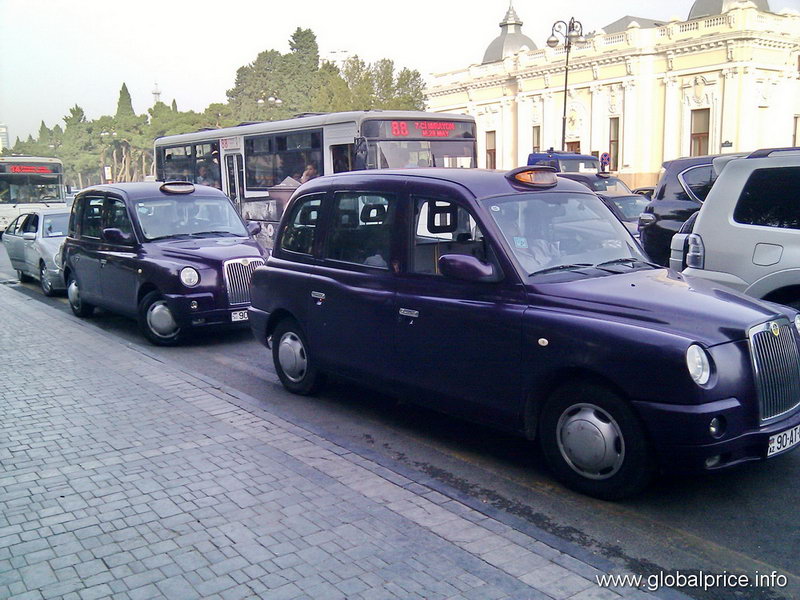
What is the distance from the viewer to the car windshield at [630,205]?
1698cm

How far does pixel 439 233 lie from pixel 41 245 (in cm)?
1180

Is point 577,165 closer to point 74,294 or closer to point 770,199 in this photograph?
point 74,294

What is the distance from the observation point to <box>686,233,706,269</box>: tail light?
7285mm

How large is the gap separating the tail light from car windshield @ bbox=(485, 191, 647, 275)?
1.72 meters

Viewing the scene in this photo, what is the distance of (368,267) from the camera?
6203 millimetres

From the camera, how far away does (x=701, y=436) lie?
13.9 feet

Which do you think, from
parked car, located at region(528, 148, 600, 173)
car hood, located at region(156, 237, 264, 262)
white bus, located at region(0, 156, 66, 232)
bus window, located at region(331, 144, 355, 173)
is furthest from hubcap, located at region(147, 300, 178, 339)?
white bus, located at region(0, 156, 66, 232)

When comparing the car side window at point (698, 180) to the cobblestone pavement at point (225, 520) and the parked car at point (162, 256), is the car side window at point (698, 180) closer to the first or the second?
the parked car at point (162, 256)

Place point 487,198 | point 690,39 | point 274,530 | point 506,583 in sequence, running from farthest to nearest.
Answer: point 690,39, point 487,198, point 274,530, point 506,583

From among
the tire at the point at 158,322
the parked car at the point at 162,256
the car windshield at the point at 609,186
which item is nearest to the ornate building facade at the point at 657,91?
the car windshield at the point at 609,186

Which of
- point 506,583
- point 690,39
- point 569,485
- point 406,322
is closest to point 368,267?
point 406,322

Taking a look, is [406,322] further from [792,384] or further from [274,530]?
[792,384]

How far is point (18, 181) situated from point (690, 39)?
1400 inches

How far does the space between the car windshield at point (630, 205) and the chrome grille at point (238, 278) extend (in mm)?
9962
